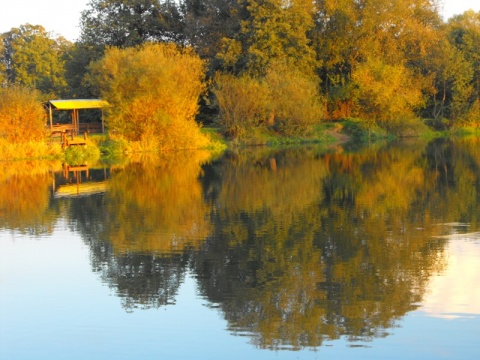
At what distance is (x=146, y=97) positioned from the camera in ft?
142

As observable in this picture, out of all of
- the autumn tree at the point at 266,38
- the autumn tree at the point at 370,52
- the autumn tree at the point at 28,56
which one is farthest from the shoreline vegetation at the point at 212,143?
the autumn tree at the point at 28,56

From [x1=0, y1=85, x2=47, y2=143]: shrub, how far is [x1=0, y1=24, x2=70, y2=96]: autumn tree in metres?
49.3

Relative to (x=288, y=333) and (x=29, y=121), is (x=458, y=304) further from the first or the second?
(x=29, y=121)

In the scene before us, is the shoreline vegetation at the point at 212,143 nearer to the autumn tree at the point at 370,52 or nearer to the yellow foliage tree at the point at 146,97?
the yellow foliage tree at the point at 146,97

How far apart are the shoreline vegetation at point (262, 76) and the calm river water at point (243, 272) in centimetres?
1939

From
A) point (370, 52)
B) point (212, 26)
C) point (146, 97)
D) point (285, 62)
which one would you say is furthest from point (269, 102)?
point (370, 52)

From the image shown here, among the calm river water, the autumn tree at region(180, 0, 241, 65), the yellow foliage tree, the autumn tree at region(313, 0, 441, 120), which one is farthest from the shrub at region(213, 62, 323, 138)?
the calm river water

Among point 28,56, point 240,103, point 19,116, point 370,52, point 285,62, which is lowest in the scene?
point 19,116

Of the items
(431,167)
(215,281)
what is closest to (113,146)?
(431,167)

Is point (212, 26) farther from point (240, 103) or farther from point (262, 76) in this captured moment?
point (240, 103)

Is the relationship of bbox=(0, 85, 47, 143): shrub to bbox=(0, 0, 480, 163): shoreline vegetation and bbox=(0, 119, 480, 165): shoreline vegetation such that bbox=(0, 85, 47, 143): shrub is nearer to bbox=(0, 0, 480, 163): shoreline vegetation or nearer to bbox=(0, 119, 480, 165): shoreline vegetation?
bbox=(0, 0, 480, 163): shoreline vegetation

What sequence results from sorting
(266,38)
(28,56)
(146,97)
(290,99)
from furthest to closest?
(28,56)
(266,38)
(290,99)
(146,97)

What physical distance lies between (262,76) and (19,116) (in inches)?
742

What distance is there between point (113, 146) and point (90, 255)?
95.9ft
